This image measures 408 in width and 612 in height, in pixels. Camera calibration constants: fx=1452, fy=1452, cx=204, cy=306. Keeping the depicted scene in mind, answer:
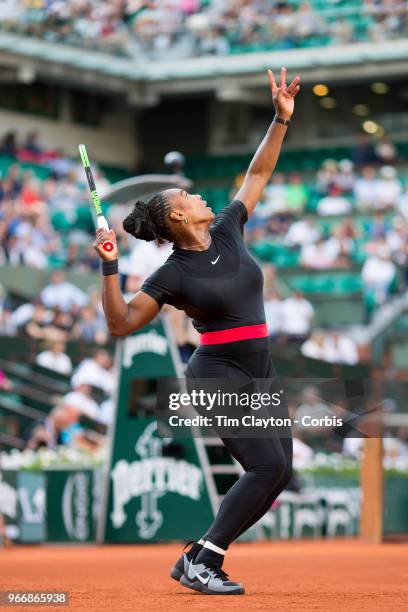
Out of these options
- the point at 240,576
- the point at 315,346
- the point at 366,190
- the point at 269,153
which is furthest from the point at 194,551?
the point at 366,190

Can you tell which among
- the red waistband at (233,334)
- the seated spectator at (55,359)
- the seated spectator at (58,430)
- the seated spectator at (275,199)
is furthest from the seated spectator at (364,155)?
the red waistband at (233,334)

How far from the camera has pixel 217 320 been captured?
6801mm

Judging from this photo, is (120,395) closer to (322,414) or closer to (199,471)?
(199,471)

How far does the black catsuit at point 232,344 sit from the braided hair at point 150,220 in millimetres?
133

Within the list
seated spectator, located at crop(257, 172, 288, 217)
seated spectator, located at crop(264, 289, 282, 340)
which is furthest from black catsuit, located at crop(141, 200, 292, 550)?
seated spectator, located at crop(257, 172, 288, 217)

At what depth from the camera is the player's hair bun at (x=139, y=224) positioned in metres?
6.87

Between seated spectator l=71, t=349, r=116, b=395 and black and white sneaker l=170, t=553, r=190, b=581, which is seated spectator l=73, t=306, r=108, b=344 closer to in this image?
seated spectator l=71, t=349, r=116, b=395

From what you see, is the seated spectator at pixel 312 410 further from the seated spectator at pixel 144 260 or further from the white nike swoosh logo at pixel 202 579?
the seated spectator at pixel 144 260

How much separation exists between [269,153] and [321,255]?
17106mm

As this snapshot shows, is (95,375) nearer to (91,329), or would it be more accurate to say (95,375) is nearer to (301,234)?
(91,329)

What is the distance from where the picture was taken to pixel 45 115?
31.5 m

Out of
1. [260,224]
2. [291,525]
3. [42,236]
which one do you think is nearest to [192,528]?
[291,525]

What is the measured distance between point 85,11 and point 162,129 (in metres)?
5.54

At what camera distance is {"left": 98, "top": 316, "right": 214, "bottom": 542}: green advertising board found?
40.2 ft
